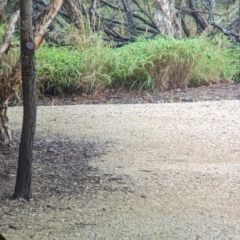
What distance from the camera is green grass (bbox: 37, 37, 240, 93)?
30.9 ft

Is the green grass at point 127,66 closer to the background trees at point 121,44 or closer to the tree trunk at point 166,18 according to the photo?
the background trees at point 121,44

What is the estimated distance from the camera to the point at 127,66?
959 cm

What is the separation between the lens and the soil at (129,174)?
3512 millimetres

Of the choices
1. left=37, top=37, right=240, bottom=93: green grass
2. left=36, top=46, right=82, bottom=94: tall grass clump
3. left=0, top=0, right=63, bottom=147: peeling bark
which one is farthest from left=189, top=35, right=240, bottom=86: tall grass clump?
left=0, top=0, right=63, bottom=147: peeling bark

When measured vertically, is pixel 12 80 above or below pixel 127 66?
above

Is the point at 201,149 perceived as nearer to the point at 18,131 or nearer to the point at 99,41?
the point at 18,131

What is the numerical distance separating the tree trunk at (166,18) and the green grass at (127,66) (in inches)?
47.8

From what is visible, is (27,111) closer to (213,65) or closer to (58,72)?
(58,72)

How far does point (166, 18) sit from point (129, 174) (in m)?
7.01

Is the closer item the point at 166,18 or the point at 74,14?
the point at 74,14

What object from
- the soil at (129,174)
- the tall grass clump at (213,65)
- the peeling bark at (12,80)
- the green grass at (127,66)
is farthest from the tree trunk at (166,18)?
the peeling bark at (12,80)

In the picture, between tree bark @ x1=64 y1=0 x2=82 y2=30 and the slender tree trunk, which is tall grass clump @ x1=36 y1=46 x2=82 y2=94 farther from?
the slender tree trunk

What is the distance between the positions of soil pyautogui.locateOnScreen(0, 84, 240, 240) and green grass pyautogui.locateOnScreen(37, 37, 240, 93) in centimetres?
167

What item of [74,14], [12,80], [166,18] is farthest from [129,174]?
[166,18]
